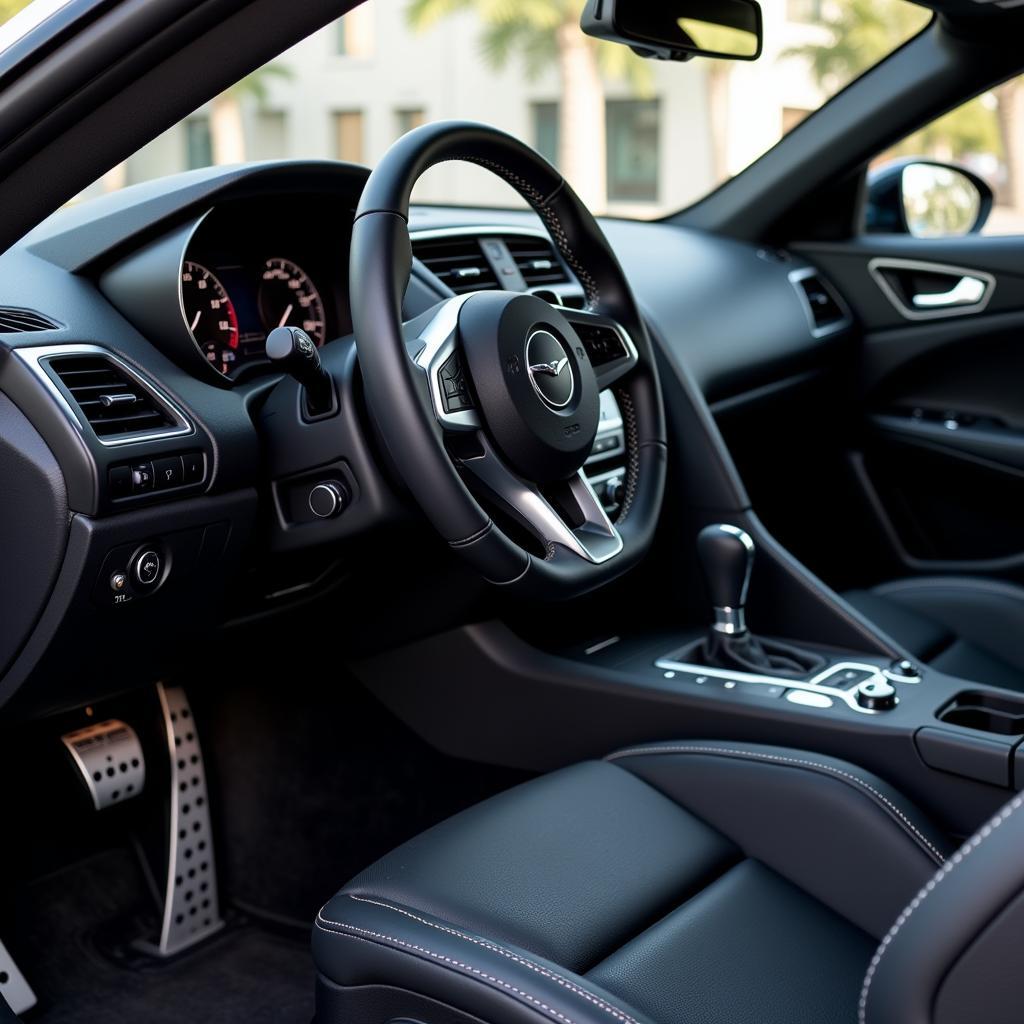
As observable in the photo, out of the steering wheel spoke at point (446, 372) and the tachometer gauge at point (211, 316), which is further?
the tachometer gauge at point (211, 316)

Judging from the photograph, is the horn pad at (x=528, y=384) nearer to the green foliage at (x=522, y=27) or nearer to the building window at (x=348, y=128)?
the green foliage at (x=522, y=27)

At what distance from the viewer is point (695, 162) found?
82.7 feet

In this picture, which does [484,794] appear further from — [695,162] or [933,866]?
[695,162]

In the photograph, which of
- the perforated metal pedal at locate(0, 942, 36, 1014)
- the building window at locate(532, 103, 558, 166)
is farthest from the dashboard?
the building window at locate(532, 103, 558, 166)

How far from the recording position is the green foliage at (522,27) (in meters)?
19.7

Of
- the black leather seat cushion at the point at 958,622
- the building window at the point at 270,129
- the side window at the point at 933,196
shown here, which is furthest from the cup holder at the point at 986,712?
the building window at the point at 270,129

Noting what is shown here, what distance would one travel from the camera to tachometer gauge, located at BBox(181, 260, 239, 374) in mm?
1636

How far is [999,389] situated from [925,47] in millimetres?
709

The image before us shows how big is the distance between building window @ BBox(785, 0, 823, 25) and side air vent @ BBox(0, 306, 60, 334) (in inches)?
908

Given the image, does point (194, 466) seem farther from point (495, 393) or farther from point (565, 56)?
point (565, 56)

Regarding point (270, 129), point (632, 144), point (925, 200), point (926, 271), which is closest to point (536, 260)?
point (926, 271)

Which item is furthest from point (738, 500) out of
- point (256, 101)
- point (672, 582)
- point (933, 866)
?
point (256, 101)

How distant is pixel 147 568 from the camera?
59.3 inches

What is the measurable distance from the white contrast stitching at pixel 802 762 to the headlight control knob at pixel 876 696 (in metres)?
0.17
